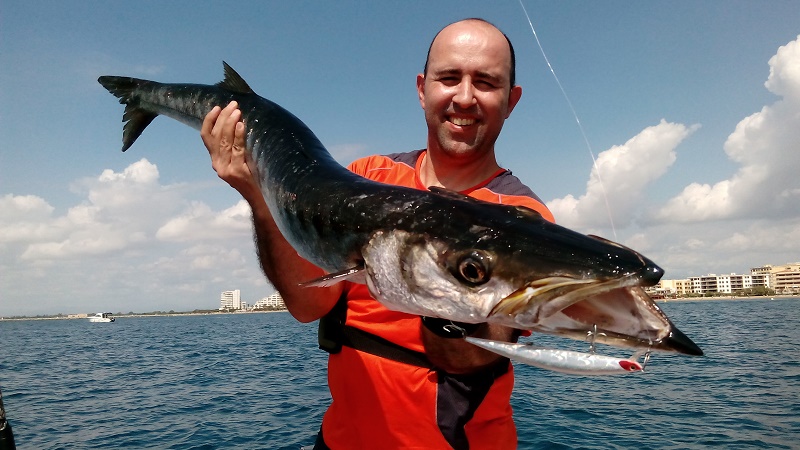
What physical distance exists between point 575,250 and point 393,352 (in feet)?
4.87

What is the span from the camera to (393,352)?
9.54ft

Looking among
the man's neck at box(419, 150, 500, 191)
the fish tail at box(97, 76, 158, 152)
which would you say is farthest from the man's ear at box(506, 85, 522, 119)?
the fish tail at box(97, 76, 158, 152)

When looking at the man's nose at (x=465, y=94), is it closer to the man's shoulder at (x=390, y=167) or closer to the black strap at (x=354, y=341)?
the man's shoulder at (x=390, y=167)

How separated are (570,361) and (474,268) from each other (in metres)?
0.48

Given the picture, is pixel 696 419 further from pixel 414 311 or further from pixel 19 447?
pixel 19 447

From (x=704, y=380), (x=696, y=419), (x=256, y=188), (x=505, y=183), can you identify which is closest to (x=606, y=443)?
(x=696, y=419)

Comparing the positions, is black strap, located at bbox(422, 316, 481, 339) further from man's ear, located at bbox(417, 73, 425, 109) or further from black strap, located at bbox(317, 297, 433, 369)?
man's ear, located at bbox(417, 73, 425, 109)

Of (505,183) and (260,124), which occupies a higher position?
(260,124)

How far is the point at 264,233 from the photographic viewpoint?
3.28 m

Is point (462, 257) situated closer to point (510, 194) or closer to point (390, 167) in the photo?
point (510, 194)

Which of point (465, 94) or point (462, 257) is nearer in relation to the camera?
point (462, 257)

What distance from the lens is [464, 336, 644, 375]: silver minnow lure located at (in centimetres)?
156

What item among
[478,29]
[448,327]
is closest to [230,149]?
[478,29]

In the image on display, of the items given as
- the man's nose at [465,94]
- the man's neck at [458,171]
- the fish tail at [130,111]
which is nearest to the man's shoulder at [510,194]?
the man's neck at [458,171]
